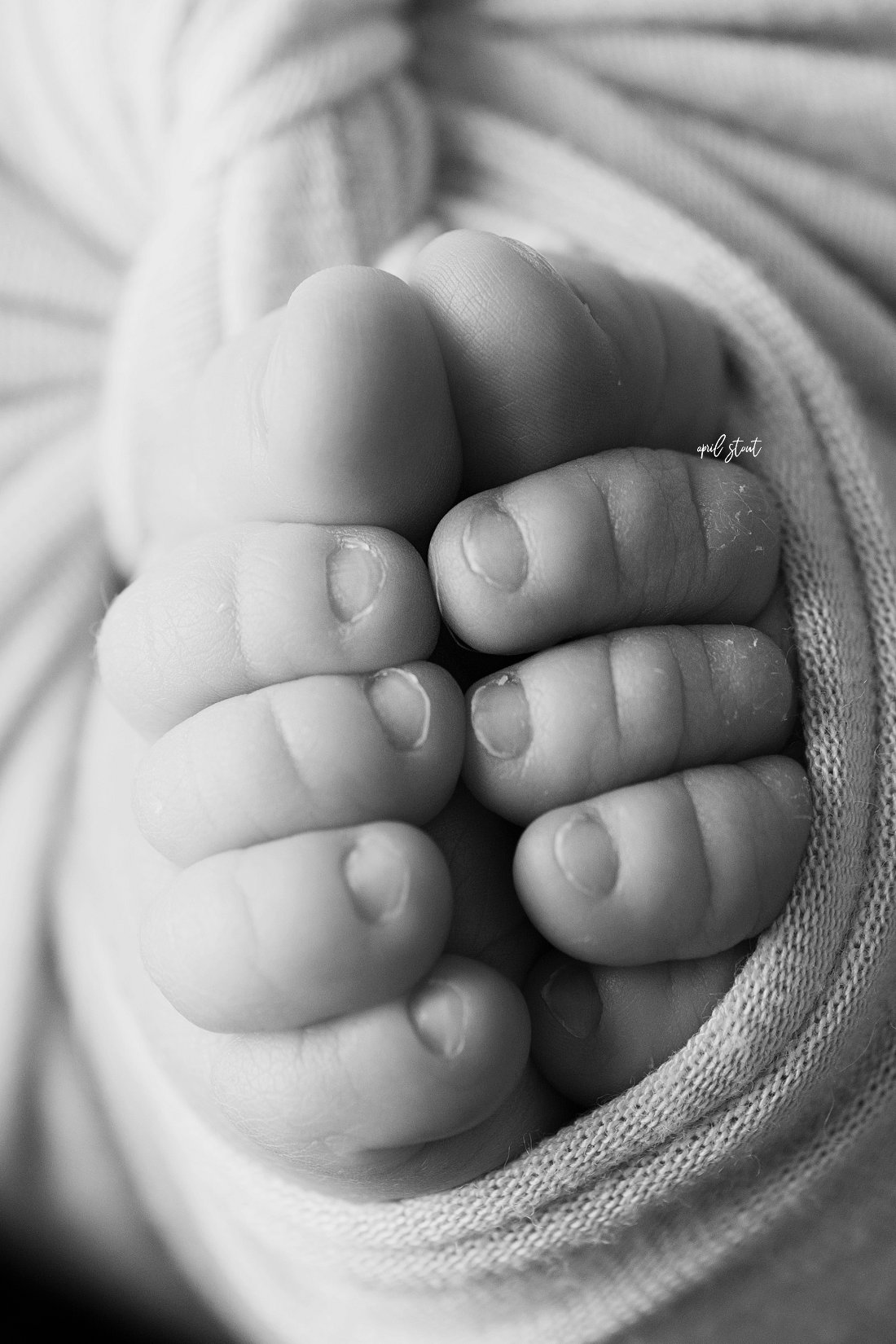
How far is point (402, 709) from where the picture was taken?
38 centimetres

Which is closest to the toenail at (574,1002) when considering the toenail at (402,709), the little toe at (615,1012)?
the little toe at (615,1012)

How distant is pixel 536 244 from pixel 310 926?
327mm

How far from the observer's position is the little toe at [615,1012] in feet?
1.40

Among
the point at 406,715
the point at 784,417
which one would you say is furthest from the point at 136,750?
the point at 784,417

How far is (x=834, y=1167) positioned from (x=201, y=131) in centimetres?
51

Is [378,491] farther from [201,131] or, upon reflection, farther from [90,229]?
[90,229]

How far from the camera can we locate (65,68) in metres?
0.64

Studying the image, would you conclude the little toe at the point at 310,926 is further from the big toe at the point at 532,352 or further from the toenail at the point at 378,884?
the big toe at the point at 532,352

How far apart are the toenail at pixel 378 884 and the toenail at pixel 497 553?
9cm

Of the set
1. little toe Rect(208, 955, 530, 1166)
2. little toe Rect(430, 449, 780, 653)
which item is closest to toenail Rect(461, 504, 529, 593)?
little toe Rect(430, 449, 780, 653)

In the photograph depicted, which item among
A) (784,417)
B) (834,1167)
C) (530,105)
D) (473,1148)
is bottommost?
(834,1167)

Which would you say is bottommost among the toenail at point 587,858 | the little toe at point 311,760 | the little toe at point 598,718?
the toenail at point 587,858

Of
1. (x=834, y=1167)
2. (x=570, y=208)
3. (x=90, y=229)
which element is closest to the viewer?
(x=834, y=1167)

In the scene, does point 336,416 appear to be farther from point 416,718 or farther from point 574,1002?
point 574,1002
